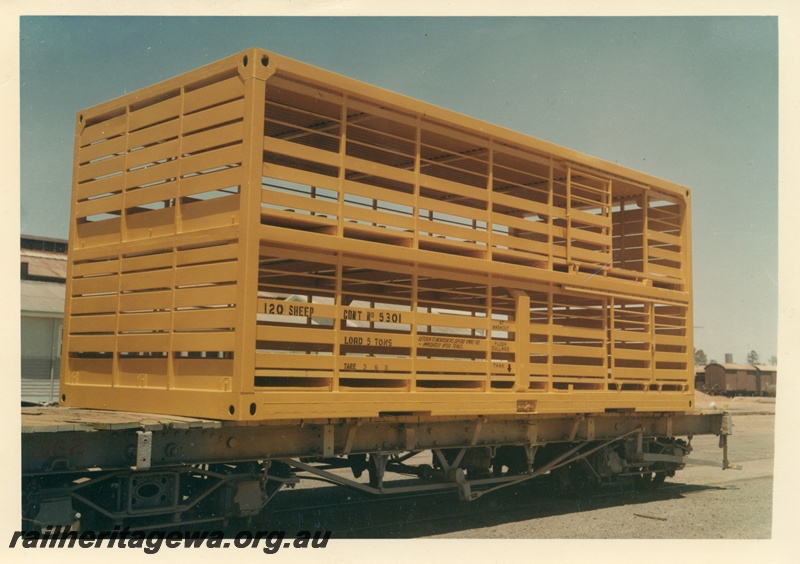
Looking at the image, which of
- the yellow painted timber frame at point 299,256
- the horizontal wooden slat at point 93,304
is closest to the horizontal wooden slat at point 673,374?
the yellow painted timber frame at point 299,256

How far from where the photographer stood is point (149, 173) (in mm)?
7289

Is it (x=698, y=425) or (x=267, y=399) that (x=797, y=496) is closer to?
(x=698, y=425)

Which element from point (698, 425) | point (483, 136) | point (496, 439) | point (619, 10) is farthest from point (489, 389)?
point (698, 425)

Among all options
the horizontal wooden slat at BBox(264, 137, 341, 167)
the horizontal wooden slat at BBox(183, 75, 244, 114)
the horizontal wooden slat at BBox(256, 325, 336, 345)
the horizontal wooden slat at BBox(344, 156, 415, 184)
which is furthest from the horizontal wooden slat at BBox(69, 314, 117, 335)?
the horizontal wooden slat at BBox(344, 156, 415, 184)

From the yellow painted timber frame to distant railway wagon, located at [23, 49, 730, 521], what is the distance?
2cm

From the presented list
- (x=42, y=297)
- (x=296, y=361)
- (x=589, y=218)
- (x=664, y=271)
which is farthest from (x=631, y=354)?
(x=42, y=297)

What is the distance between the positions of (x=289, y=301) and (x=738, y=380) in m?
45.9

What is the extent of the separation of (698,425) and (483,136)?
19.1ft

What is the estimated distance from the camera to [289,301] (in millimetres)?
6738

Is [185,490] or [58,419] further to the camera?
[185,490]

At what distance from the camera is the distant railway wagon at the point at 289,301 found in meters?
6.42

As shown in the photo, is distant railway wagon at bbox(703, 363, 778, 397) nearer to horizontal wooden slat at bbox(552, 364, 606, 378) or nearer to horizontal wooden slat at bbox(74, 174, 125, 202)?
horizontal wooden slat at bbox(552, 364, 606, 378)

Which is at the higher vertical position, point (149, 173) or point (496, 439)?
point (149, 173)

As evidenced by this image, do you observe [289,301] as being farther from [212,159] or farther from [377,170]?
[377,170]
